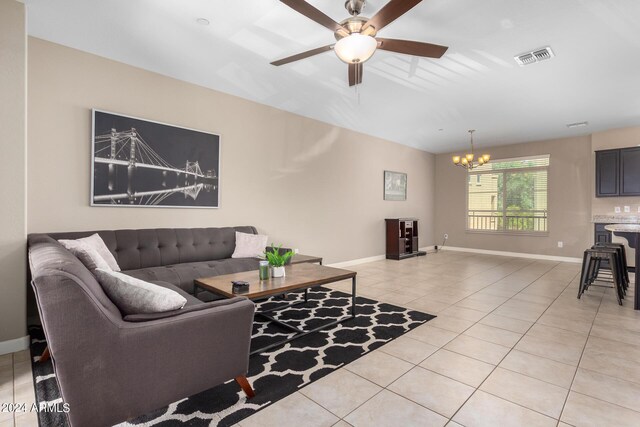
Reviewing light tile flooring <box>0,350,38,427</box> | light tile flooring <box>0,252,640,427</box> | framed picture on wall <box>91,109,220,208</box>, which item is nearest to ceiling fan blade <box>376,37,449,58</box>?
light tile flooring <box>0,252,640,427</box>

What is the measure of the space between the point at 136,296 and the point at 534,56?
4.14 m

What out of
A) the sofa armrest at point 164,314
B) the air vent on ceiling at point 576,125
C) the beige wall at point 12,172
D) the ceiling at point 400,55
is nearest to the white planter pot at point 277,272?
the sofa armrest at point 164,314

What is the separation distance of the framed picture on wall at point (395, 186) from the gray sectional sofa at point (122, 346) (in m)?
5.89

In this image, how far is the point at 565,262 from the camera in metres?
6.83

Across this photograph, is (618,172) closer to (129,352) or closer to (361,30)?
(361,30)

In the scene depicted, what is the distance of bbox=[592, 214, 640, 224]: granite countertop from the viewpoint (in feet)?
19.3

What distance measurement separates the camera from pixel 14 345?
8.27 ft

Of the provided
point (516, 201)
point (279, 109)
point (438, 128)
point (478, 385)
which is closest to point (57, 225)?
point (279, 109)

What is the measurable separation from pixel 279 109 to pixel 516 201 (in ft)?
20.6

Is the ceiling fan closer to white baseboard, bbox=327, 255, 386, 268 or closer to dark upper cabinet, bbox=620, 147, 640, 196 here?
white baseboard, bbox=327, 255, 386, 268

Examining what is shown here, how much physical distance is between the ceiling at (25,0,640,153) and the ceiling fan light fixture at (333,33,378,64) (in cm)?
56

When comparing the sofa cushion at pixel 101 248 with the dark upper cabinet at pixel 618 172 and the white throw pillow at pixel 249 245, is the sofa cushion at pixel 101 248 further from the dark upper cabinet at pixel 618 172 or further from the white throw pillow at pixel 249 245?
the dark upper cabinet at pixel 618 172

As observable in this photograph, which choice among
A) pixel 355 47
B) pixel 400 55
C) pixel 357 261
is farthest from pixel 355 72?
pixel 357 261

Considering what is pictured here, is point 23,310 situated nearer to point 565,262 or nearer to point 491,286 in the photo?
point 491,286
